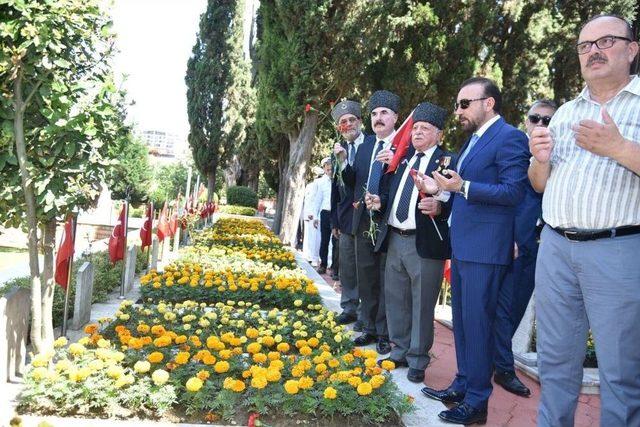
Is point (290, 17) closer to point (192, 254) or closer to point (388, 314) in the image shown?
point (192, 254)

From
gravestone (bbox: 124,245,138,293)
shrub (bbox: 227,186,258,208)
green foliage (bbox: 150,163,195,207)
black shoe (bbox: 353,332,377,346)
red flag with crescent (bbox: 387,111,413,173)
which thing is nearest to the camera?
red flag with crescent (bbox: 387,111,413,173)

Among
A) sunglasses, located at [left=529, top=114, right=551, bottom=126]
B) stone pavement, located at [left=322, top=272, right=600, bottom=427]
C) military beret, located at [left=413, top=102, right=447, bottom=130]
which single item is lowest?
stone pavement, located at [left=322, top=272, right=600, bottom=427]

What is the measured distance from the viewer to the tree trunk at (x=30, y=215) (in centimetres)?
308

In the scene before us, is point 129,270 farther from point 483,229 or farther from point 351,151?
point 483,229

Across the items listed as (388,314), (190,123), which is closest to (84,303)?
(388,314)

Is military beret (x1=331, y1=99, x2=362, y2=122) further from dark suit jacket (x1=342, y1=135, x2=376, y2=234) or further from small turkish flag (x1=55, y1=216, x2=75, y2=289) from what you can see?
small turkish flag (x1=55, y1=216, x2=75, y2=289)

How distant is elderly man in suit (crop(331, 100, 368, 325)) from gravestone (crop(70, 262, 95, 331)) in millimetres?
2223

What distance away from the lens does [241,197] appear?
2744 cm

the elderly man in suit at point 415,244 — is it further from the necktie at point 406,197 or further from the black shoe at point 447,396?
the black shoe at point 447,396

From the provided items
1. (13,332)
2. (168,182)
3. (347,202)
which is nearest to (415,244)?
(347,202)

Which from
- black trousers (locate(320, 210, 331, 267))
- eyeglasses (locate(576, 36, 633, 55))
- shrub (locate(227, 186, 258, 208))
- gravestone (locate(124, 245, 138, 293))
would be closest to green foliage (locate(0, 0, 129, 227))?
eyeglasses (locate(576, 36, 633, 55))

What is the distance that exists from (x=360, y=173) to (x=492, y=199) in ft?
6.34

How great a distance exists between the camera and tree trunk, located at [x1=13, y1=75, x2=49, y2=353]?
308cm

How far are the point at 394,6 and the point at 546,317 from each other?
10.2m
